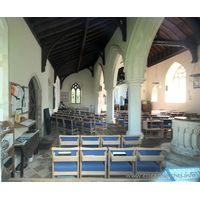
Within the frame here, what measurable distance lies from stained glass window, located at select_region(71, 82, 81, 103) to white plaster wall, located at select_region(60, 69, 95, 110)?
1.10 feet

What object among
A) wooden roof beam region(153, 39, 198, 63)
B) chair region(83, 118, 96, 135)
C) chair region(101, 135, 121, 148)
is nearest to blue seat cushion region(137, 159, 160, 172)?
chair region(101, 135, 121, 148)

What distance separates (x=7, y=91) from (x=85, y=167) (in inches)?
77.5

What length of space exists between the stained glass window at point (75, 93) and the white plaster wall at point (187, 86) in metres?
7.10

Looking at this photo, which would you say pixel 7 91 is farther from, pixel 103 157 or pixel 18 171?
pixel 103 157

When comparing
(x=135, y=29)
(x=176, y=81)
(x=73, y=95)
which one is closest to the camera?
(x=135, y=29)

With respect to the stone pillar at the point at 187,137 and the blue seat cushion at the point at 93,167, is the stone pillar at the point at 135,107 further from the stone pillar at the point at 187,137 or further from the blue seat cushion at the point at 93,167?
the blue seat cushion at the point at 93,167

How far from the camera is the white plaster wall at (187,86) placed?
355 inches

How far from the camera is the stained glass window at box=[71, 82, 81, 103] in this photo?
48.2 feet

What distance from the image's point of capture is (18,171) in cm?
283

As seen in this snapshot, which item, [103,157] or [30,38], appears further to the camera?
[30,38]

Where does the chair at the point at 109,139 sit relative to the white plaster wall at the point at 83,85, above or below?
below

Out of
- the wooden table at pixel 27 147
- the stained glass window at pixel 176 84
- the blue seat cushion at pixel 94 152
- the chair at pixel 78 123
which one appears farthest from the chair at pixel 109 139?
the stained glass window at pixel 176 84

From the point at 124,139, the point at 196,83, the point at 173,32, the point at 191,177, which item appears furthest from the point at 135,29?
the point at 196,83

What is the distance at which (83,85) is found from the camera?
14.6m
